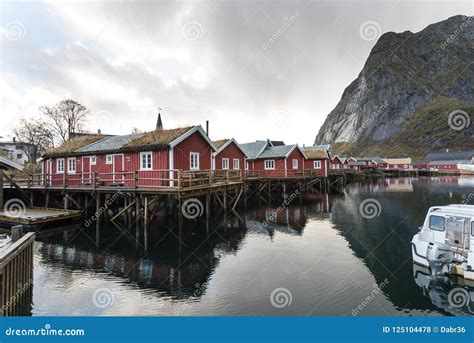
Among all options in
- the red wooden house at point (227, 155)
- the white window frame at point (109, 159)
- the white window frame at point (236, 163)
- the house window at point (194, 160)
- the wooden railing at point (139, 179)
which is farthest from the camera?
the white window frame at point (236, 163)

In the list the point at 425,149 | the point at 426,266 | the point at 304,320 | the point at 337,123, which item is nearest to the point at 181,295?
the point at 304,320

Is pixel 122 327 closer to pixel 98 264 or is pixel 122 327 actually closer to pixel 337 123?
pixel 98 264

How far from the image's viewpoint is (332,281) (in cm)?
1016

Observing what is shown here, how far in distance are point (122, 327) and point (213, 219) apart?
1542cm

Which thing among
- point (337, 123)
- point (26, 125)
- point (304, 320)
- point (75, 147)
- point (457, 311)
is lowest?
point (457, 311)

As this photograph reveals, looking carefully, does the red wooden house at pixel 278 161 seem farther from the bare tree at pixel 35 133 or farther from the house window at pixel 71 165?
the bare tree at pixel 35 133
